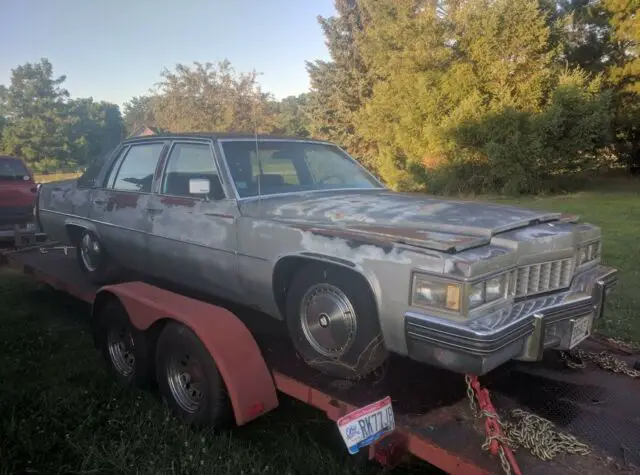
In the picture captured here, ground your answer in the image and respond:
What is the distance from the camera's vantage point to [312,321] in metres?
2.95

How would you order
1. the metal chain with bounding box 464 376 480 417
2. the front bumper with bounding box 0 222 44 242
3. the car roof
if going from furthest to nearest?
1. the front bumper with bounding box 0 222 44 242
2. the car roof
3. the metal chain with bounding box 464 376 480 417

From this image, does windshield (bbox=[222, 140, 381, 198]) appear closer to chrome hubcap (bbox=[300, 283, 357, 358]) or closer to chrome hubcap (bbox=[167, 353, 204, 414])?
chrome hubcap (bbox=[300, 283, 357, 358])

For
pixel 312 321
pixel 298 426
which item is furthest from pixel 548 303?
pixel 298 426

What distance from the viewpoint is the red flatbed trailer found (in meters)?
2.21

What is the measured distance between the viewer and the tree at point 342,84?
28391mm

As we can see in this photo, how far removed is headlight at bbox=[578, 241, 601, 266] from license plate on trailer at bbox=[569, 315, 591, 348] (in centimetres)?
38

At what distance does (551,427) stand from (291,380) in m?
1.33

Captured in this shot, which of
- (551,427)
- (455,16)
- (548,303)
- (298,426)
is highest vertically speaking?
(455,16)

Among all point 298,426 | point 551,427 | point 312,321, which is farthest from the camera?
point 298,426

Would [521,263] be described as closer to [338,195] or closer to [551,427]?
[551,427]

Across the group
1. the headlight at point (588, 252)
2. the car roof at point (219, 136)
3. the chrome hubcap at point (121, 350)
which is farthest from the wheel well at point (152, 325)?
the headlight at point (588, 252)

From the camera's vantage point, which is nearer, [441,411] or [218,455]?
[441,411]

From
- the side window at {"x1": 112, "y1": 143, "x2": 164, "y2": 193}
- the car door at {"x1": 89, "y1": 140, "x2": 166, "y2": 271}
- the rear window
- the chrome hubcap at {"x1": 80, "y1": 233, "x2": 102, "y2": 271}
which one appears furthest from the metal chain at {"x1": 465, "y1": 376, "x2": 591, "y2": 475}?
the rear window

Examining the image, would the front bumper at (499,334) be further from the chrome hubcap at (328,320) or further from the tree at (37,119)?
the tree at (37,119)
